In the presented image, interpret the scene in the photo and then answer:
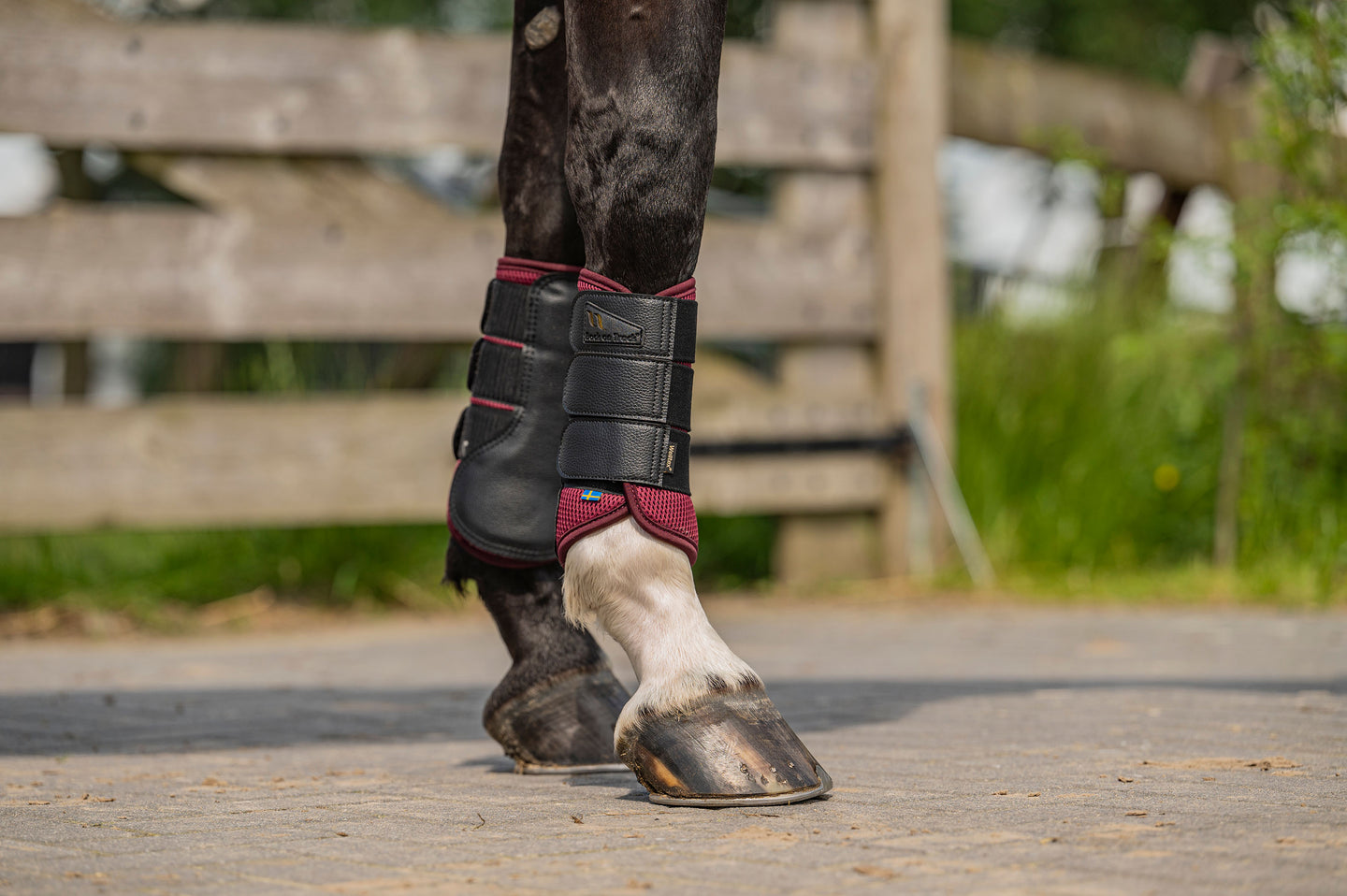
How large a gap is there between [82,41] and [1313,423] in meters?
4.28

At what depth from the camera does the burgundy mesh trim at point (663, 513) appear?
169cm

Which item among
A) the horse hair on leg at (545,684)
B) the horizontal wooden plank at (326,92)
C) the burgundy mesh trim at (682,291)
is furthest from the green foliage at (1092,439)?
the burgundy mesh trim at (682,291)

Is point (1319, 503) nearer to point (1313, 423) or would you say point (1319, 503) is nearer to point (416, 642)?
point (1313, 423)

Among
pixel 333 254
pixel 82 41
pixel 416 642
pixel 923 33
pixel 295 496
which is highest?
pixel 923 33

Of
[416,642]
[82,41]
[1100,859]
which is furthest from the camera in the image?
[82,41]

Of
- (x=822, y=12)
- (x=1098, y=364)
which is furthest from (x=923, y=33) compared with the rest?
(x=1098, y=364)

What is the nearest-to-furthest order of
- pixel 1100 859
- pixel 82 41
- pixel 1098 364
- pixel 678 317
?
1. pixel 1100 859
2. pixel 678 317
3. pixel 82 41
4. pixel 1098 364

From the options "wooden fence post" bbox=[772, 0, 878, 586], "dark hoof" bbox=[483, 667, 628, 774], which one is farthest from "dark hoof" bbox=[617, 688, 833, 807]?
"wooden fence post" bbox=[772, 0, 878, 586]

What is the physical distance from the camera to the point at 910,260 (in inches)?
209

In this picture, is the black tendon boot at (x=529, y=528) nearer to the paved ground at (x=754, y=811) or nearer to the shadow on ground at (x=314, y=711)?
the paved ground at (x=754, y=811)

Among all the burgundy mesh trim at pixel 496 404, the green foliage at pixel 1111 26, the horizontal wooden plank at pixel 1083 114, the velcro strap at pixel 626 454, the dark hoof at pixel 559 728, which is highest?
the green foliage at pixel 1111 26

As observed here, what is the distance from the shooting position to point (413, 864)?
1.31m

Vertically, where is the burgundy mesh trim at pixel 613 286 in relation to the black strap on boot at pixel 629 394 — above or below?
above

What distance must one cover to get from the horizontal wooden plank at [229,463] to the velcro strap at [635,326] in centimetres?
310
